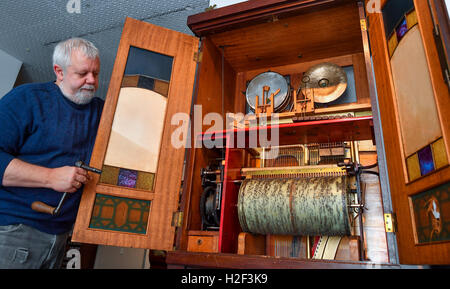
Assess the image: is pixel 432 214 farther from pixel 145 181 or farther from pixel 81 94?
pixel 81 94

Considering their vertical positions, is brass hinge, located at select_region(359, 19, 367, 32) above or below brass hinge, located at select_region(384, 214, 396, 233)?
above

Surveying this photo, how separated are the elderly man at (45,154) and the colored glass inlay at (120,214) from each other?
13cm

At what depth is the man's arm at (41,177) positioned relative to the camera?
1492mm

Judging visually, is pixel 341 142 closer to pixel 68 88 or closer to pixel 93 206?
pixel 93 206

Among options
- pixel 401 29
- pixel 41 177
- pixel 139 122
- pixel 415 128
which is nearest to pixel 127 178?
pixel 139 122

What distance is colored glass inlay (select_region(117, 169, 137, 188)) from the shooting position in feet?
6.13

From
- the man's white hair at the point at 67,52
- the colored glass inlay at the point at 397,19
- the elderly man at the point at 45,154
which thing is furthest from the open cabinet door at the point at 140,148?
the colored glass inlay at the point at 397,19

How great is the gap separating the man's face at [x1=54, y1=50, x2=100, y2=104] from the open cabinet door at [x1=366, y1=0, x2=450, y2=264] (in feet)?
5.30

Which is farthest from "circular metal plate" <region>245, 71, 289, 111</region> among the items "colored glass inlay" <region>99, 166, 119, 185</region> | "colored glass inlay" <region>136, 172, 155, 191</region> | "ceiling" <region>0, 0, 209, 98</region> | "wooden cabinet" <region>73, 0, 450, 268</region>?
"colored glass inlay" <region>99, 166, 119, 185</region>

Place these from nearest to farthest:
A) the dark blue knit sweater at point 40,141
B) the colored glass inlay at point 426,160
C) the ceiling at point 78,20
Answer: the colored glass inlay at point 426,160 → the dark blue knit sweater at point 40,141 → the ceiling at point 78,20

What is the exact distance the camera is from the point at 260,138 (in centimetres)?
218

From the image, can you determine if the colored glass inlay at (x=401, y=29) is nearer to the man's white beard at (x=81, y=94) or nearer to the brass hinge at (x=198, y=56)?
the brass hinge at (x=198, y=56)

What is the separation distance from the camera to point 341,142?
2.25m

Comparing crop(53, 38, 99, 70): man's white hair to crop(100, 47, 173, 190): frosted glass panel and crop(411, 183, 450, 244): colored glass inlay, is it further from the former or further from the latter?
crop(411, 183, 450, 244): colored glass inlay
